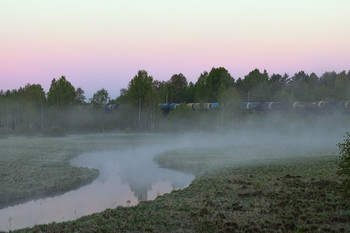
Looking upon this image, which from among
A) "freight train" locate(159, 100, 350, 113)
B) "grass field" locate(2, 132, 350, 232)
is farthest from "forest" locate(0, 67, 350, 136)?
"grass field" locate(2, 132, 350, 232)

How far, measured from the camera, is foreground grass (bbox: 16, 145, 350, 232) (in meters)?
16.4

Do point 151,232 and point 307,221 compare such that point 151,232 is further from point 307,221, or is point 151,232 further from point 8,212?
point 8,212

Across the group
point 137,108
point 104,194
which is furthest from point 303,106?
point 104,194

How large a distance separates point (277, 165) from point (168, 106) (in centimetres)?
10056

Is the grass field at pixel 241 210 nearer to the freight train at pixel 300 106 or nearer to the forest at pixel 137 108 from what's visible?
the freight train at pixel 300 106

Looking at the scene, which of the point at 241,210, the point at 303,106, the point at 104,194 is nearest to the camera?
the point at 241,210

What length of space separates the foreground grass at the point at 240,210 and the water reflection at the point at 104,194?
3.88 m

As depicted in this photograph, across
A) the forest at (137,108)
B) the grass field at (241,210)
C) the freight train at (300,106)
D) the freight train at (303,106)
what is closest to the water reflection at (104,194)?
the grass field at (241,210)

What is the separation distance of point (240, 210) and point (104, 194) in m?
13.5

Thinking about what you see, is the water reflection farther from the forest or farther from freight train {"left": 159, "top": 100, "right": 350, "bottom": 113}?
freight train {"left": 159, "top": 100, "right": 350, "bottom": 113}

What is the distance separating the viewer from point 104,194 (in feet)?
95.2

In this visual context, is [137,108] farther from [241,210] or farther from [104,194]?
[241,210]

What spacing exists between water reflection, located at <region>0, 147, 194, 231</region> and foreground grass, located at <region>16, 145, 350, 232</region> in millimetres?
3879

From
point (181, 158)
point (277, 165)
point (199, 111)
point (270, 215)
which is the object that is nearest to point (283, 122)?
point (199, 111)
